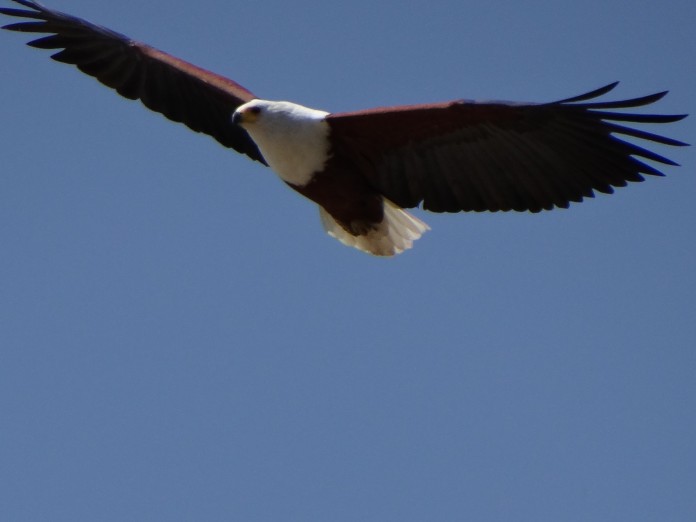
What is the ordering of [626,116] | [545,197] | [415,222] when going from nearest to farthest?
[626,116]
[545,197]
[415,222]

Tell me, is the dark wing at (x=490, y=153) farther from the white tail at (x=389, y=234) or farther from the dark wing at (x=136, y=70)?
the dark wing at (x=136, y=70)

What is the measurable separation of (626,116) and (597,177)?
1.58ft

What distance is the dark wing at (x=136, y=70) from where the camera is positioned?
31.9 feet

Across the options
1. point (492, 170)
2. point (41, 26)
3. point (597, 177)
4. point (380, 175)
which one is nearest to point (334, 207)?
point (380, 175)

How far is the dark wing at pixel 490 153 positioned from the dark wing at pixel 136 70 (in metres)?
1.17

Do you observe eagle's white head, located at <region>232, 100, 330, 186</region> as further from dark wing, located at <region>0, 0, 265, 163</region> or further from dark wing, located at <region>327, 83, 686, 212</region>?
dark wing, located at <region>0, 0, 265, 163</region>

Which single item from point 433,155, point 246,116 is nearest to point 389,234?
point 433,155

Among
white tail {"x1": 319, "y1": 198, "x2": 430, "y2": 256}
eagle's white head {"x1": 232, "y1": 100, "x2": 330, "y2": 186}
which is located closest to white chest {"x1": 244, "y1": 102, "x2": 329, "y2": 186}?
eagle's white head {"x1": 232, "y1": 100, "x2": 330, "y2": 186}

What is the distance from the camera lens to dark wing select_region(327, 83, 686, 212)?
27.5 feet

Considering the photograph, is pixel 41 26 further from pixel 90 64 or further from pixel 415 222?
pixel 415 222

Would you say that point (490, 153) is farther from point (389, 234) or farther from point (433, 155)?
point (389, 234)

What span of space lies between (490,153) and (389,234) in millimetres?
923

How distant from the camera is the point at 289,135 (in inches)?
343

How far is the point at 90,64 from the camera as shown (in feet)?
32.6
